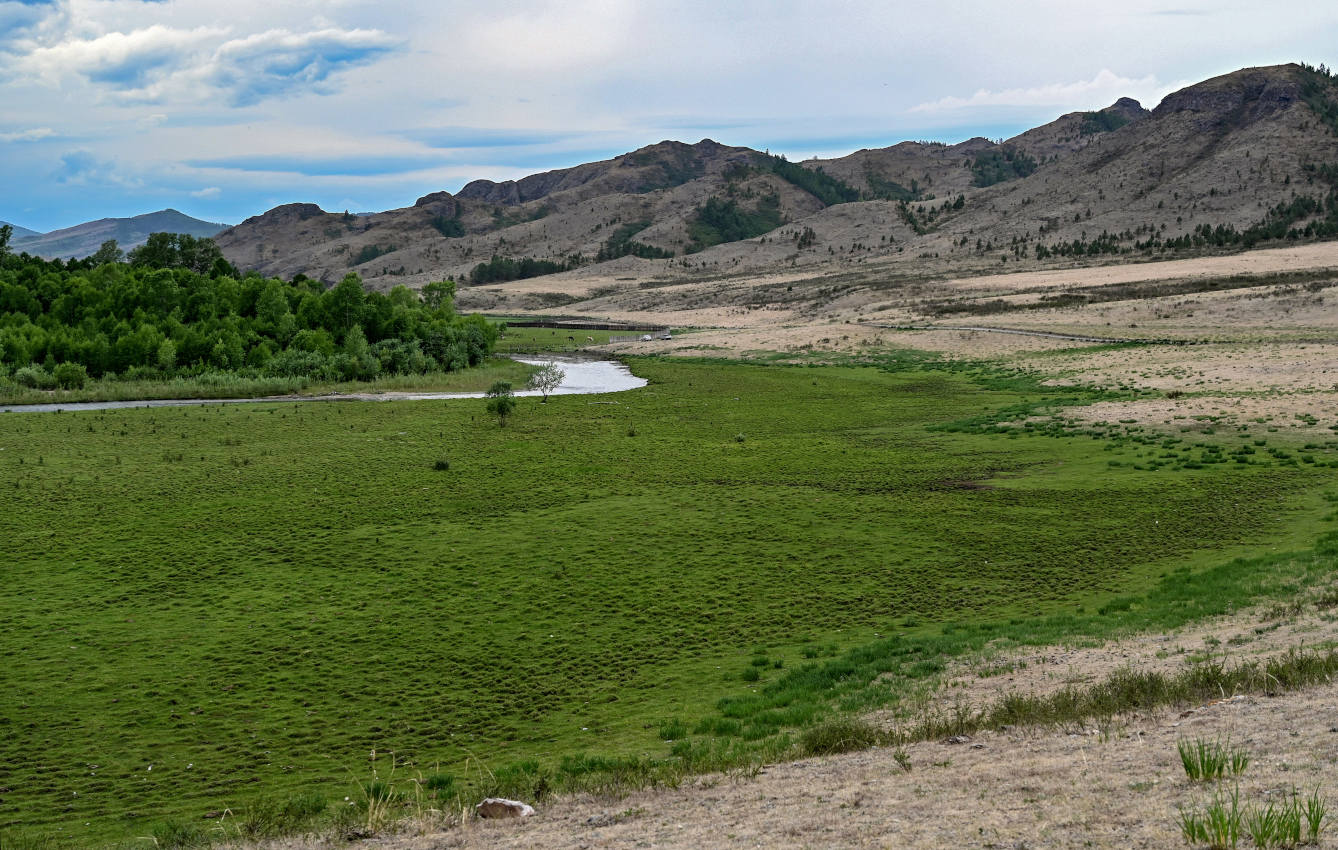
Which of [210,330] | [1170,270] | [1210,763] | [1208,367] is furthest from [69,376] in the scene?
[1170,270]

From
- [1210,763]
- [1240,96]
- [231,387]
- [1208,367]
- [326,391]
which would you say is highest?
[1240,96]

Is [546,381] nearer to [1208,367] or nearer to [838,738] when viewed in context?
[1208,367]

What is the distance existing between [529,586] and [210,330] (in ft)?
208

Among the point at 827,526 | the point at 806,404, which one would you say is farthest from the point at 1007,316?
the point at 827,526

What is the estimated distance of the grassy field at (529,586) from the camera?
13594mm

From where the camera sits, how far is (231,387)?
64500 mm

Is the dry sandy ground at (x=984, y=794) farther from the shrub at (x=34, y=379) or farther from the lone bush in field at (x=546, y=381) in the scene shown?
the shrub at (x=34, y=379)

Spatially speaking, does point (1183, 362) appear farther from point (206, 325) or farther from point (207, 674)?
point (206, 325)

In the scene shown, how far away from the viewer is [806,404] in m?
52.5

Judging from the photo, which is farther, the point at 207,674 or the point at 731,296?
the point at 731,296

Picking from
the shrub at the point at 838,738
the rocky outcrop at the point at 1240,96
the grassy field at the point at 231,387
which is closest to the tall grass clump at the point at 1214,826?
the shrub at the point at 838,738

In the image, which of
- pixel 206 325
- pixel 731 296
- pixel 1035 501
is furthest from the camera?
pixel 731 296

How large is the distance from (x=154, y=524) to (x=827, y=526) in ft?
63.3

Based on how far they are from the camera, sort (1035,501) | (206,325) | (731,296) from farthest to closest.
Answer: (731,296), (206,325), (1035,501)
